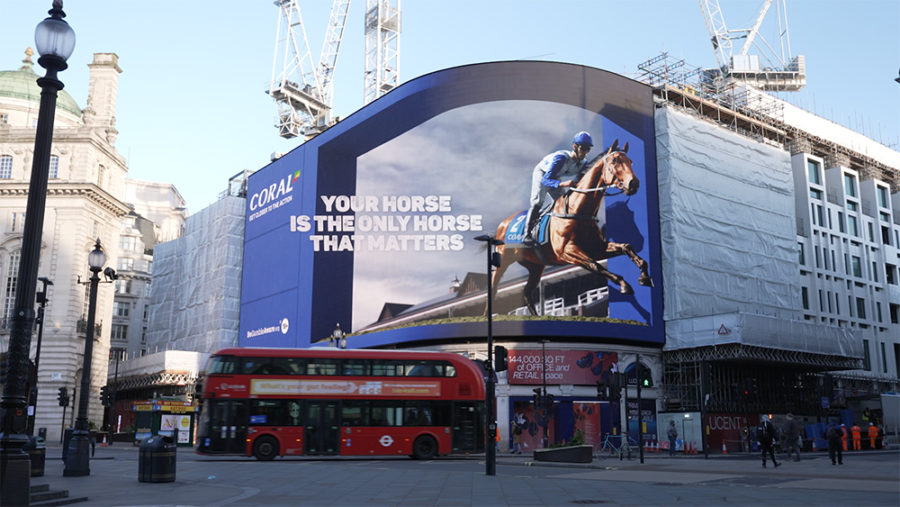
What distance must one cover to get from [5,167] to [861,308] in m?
72.7

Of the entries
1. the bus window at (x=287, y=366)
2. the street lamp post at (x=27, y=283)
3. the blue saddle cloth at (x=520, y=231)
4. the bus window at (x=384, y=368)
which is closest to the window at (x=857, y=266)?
the blue saddle cloth at (x=520, y=231)

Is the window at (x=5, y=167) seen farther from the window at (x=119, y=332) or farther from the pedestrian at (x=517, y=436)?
the window at (x=119, y=332)

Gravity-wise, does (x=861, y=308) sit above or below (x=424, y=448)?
above

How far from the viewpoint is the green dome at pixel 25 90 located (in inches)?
2638

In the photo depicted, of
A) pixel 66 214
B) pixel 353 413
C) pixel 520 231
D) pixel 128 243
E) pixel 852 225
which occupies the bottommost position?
pixel 353 413

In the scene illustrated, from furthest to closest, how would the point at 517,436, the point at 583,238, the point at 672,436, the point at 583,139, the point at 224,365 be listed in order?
the point at 583,139, the point at 583,238, the point at 517,436, the point at 672,436, the point at 224,365

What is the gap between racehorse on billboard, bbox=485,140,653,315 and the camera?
53.8 m

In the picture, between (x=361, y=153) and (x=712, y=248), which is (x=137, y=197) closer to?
(x=361, y=153)

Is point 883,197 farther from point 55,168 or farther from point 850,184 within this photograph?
point 55,168

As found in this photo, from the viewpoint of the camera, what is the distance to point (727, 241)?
58.3 m

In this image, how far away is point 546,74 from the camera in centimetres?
5684

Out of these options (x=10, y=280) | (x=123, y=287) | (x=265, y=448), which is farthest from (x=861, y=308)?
(x=123, y=287)

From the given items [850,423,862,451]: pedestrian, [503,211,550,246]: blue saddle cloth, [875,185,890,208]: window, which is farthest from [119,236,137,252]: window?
[850,423,862,451]: pedestrian

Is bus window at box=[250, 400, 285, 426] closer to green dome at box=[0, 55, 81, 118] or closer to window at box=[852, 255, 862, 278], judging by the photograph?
green dome at box=[0, 55, 81, 118]
